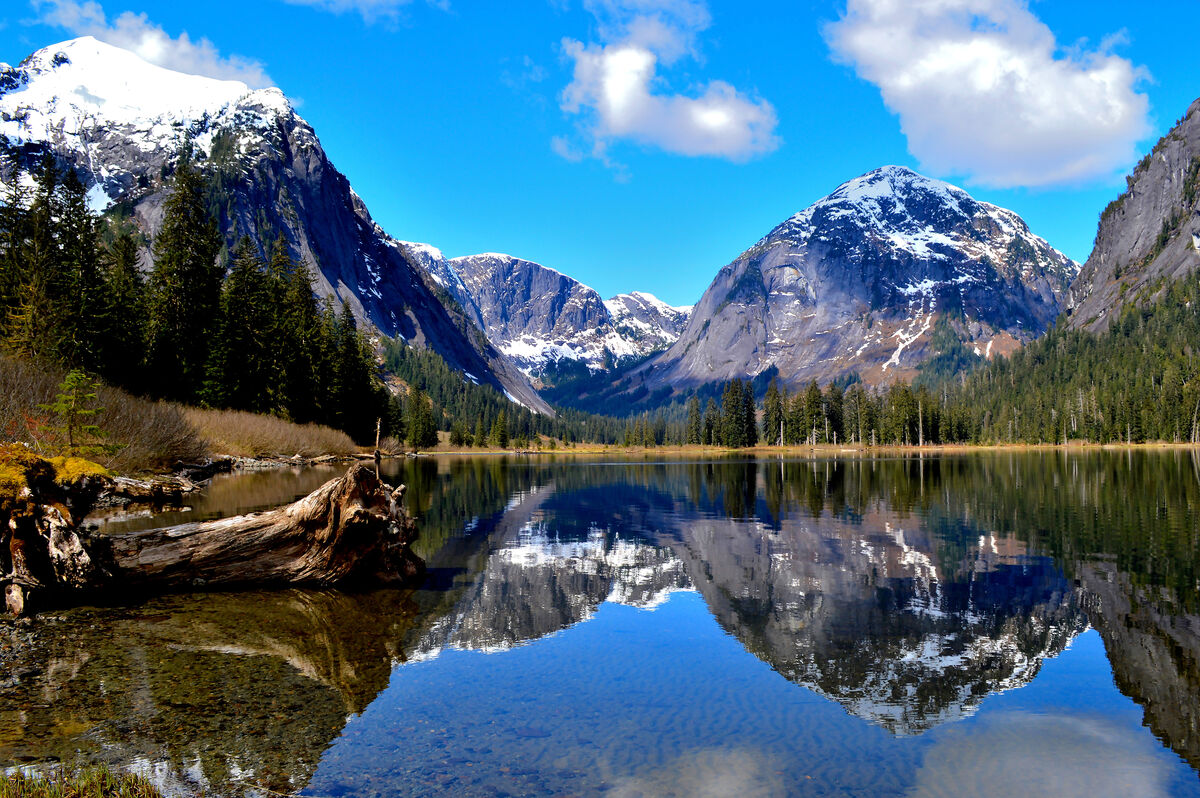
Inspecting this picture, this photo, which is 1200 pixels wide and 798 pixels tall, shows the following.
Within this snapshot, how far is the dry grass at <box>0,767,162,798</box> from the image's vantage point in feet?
20.4

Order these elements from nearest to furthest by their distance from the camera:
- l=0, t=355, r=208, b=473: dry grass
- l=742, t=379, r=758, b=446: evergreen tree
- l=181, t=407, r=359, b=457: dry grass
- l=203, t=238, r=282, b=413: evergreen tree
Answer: l=0, t=355, r=208, b=473: dry grass < l=181, t=407, r=359, b=457: dry grass < l=203, t=238, r=282, b=413: evergreen tree < l=742, t=379, r=758, b=446: evergreen tree

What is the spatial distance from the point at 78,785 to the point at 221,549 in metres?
10.0

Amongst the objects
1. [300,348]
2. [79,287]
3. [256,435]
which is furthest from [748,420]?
[79,287]

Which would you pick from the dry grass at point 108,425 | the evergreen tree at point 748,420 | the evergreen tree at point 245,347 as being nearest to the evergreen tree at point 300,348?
the evergreen tree at point 245,347

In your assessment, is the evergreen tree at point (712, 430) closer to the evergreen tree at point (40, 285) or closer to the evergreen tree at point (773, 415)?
the evergreen tree at point (773, 415)

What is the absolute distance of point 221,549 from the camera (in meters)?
15.7

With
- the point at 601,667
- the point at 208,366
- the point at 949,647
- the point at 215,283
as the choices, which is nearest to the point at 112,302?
the point at 208,366

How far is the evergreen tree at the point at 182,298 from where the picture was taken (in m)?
57.9

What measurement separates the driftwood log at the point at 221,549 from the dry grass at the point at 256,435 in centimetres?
3795

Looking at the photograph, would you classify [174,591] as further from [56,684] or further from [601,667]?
[601,667]

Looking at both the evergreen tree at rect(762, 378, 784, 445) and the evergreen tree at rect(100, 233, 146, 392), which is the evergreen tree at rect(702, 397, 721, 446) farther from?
the evergreen tree at rect(100, 233, 146, 392)

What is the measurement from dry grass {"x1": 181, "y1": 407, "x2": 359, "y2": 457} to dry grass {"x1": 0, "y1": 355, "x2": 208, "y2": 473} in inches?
376

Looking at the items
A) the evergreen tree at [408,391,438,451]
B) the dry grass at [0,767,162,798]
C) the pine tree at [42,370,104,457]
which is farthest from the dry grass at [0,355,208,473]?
the evergreen tree at [408,391,438,451]

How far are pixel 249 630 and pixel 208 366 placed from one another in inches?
2193
